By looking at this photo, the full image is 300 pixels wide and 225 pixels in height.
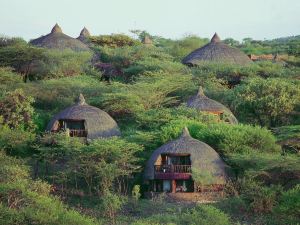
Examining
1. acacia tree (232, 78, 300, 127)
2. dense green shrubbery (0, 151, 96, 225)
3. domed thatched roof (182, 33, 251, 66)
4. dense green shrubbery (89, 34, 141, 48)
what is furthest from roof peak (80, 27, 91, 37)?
dense green shrubbery (0, 151, 96, 225)

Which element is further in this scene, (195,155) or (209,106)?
(209,106)

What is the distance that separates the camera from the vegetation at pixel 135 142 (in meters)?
23.5

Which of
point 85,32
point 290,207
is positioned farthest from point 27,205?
point 85,32

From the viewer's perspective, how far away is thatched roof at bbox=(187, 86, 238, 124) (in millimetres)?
34688

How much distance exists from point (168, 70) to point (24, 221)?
2262 centimetres

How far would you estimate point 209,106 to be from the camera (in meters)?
34.8

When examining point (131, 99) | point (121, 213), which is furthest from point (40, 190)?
point (131, 99)

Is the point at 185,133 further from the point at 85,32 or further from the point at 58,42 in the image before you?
the point at 85,32

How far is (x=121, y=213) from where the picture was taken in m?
25.1

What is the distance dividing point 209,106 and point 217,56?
496 inches

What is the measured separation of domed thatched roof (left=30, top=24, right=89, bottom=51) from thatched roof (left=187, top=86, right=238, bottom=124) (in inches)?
640

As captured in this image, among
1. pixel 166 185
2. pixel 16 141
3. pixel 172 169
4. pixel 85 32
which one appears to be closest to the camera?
pixel 172 169

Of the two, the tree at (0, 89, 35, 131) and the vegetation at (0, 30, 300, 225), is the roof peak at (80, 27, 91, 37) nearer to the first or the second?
the vegetation at (0, 30, 300, 225)

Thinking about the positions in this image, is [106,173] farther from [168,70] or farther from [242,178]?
[168,70]
